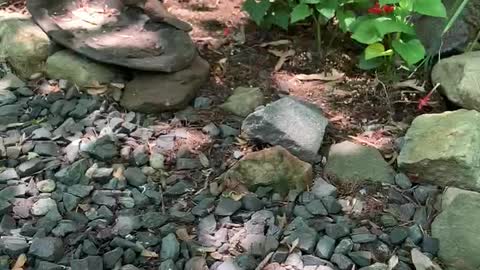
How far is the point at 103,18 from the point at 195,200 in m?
1.02

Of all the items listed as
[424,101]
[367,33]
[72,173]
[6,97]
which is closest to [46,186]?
[72,173]

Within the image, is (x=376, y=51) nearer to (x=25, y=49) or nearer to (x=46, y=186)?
(x=46, y=186)

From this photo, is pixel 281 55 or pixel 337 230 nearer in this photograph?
pixel 337 230

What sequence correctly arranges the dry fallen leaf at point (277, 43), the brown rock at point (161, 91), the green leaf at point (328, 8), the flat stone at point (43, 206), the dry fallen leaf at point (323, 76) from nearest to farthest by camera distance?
the flat stone at point (43, 206), the brown rock at point (161, 91), the green leaf at point (328, 8), the dry fallen leaf at point (323, 76), the dry fallen leaf at point (277, 43)

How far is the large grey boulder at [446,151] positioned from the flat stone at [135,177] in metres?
0.81

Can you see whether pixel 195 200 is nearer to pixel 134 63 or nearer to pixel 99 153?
pixel 99 153

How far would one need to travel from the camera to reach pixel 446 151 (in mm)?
2316

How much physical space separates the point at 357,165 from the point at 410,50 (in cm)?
48

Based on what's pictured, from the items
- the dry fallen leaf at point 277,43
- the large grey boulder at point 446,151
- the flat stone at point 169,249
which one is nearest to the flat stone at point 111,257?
the flat stone at point 169,249

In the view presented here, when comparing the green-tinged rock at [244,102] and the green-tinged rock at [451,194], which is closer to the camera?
the green-tinged rock at [451,194]

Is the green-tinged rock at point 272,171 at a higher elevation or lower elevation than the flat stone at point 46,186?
higher

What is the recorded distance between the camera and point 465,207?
2.18m

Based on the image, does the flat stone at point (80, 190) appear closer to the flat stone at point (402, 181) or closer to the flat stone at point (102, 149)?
the flat stone at point (102, 149)

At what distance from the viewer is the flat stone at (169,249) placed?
205 cm
